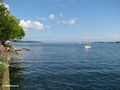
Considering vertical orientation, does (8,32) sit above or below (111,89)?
above

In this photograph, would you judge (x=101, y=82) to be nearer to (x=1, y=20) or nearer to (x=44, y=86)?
(x=44, y=86)

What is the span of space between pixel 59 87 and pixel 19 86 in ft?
19.3

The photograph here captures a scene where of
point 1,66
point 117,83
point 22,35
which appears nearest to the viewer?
point 1,66

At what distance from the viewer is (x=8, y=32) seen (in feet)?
196

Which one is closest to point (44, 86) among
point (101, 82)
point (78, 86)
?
point (78, 86)

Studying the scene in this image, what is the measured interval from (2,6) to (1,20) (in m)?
6.03

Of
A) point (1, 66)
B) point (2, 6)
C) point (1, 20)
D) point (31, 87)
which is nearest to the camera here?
point (1, 66)

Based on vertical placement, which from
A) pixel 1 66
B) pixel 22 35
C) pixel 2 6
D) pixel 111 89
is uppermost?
A: pixel 2 6

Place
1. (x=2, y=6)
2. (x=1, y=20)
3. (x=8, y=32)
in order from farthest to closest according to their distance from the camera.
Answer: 1. (x=8, y=32)
2. (x=1, y=20)
3. (x=2, y=6)

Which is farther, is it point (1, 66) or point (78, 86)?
point (78, 86)

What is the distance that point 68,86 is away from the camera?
82.7 ft

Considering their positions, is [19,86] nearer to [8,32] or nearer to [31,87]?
[31,87]

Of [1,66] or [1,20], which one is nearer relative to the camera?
[1,66]

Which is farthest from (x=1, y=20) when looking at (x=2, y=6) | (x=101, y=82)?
(x=101, y=82)
